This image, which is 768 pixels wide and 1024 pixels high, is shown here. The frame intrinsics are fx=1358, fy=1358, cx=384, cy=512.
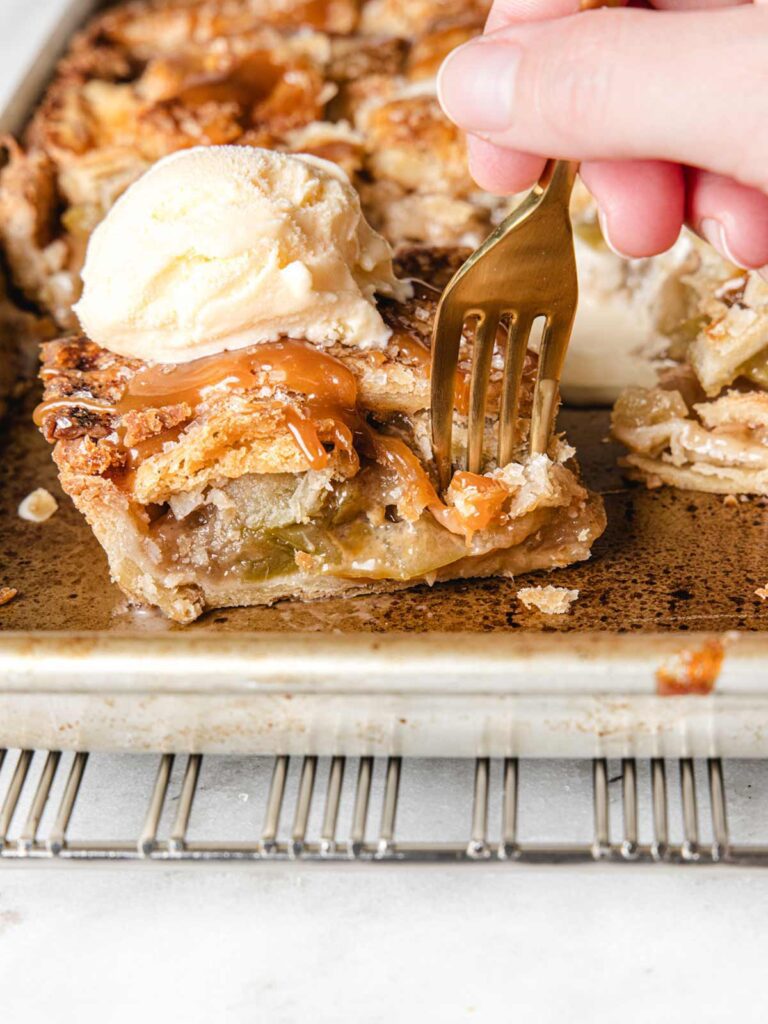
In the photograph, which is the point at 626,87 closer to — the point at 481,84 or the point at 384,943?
the point at 481,84

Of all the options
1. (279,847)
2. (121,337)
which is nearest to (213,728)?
(279,847)

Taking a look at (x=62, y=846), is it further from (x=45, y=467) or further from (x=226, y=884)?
(x=45, y=467)

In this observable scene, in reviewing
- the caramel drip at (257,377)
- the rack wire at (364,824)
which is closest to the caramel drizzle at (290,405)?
the caramel drip at (257,377)

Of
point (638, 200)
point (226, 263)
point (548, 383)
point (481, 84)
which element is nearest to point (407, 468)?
point (548, 383)

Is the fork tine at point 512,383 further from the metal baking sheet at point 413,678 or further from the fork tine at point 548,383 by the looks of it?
the metal baking sheet at point 413,678

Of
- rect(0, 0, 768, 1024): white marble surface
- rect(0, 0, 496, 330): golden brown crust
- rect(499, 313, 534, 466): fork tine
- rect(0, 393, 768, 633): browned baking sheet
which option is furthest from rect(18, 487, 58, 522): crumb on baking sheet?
rect(499, 313, 534, 466): fork tine

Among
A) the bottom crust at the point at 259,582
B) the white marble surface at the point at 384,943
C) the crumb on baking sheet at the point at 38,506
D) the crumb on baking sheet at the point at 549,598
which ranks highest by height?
the crumb on baking sheet at the point at 38,506
